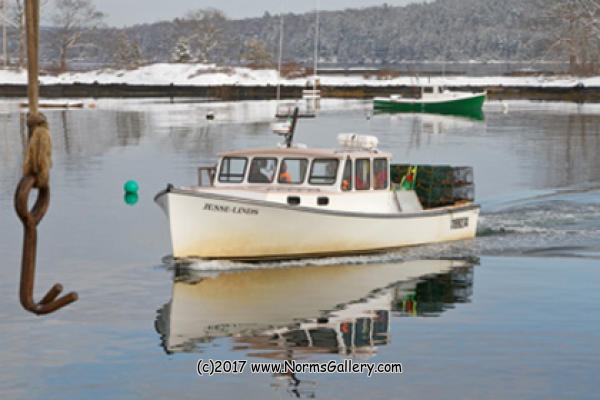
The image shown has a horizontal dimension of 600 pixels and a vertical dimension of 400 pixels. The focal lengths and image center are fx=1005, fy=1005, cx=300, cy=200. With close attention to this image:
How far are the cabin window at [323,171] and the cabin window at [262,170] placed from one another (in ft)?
3.30

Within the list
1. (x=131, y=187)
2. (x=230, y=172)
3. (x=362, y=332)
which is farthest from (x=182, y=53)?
(x=362, y=332)

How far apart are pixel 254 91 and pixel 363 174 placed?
11291cm

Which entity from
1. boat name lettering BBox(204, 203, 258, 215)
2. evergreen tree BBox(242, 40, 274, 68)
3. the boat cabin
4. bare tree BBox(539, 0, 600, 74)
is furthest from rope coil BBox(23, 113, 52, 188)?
evergreen tree BBox(242, 40, 274, 68)

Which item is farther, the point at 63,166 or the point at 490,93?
the point at 490,93

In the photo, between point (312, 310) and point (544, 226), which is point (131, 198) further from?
point (312, 310)

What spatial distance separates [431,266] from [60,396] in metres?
13.3

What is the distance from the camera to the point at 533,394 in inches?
579

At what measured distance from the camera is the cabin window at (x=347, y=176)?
2538cm

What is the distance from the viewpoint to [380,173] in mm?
26328

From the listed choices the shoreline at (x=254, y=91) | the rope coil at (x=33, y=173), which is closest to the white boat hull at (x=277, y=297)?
the rope coil at (x=33, y=173)

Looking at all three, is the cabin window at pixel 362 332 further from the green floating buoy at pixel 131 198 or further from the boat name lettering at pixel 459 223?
the green floating buoy at pixel 131 198

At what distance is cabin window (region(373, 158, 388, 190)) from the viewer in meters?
26.2

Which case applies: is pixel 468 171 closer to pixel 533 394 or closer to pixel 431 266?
pixel 431 266

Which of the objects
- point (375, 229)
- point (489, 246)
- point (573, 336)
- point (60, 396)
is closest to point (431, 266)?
point (375, 229)
